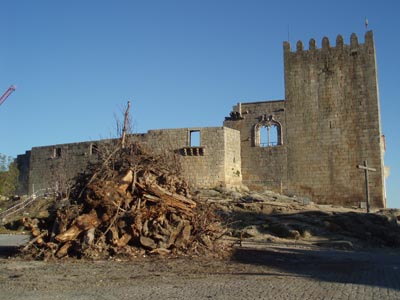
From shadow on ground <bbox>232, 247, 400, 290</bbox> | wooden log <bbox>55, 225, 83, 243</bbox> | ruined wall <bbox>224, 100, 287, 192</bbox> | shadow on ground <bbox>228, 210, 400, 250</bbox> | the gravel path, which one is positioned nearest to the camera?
the gravel path

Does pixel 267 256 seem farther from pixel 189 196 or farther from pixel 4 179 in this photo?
pixel 4 179

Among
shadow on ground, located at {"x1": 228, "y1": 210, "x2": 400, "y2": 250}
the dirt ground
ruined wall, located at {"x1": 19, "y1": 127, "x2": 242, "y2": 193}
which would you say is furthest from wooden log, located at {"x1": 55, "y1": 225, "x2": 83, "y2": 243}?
ruined wall, located at {"x1": 19, "y1": 127, "x2": 242, "y2": 193}

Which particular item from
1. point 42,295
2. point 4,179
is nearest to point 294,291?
point 42,295

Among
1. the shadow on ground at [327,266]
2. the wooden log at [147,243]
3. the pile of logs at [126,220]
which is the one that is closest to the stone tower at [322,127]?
the shadow on ground at [327,266]

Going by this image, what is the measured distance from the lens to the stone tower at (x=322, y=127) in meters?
26.6

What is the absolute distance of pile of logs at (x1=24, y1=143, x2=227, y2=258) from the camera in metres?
9.56

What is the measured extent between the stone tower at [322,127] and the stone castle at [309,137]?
0.17 ft

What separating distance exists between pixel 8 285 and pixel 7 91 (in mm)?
61290

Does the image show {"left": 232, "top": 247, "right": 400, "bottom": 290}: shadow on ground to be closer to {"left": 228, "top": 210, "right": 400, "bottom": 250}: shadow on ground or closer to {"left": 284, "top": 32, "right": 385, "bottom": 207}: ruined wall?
{"left": 228, "top": 210, "right": 400, "bottom": 250}: shadow on ground

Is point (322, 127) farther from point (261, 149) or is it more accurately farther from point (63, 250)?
point (63, 250)

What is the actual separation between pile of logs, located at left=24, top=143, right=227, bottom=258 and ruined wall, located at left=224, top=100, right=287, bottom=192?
685 inches

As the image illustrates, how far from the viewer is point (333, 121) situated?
2736 centimetres

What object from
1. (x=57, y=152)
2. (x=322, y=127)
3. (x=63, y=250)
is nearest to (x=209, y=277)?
(x=63, y=250)

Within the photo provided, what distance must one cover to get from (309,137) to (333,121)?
5.20ft
